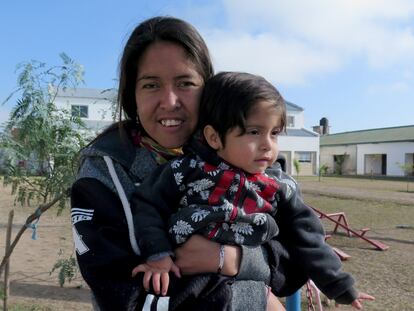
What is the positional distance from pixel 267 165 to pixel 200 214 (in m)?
0.31

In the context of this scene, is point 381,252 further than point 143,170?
Yes

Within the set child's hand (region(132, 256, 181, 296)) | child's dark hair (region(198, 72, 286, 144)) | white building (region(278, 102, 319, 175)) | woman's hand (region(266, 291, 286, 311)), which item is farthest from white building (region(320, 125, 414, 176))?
child's hand (region(132, 256, 181, 296))

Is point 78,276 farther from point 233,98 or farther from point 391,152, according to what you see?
point 391,152

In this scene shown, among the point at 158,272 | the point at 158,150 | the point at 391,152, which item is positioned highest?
the point at 391,152

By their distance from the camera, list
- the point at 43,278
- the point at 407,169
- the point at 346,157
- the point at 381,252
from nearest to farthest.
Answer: the point at 43,278, the point at 381,252, the point at 407,169, the point at 346,157

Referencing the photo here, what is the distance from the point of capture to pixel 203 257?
149cm

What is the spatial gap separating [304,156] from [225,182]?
44.4 metres

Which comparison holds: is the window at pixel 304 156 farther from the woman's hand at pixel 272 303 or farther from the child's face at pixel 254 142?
the child's face at pixel 254 142

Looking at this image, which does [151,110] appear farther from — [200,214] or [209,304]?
[209,304]

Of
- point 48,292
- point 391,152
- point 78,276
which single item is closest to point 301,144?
point 391,152

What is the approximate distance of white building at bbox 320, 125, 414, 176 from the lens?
44469mm

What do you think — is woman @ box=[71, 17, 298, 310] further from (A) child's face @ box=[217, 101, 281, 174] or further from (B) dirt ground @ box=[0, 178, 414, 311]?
(B) dirt ground @ box=[0, 178, 414, 311]

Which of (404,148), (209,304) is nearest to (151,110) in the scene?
(209,304)

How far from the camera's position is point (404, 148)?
44312 millimetres
